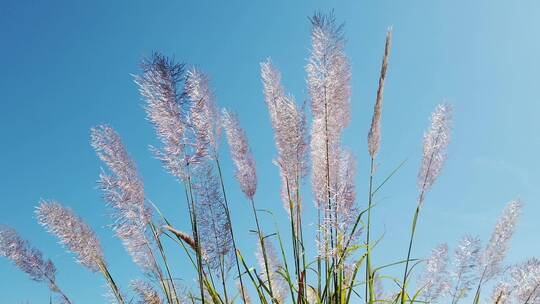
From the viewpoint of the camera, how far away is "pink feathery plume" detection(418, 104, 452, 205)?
273 cm

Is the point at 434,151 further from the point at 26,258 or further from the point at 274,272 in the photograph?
the point at 26,258

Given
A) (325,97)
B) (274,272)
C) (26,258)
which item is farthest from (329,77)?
(26,258)

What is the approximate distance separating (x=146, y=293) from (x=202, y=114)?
93 cm

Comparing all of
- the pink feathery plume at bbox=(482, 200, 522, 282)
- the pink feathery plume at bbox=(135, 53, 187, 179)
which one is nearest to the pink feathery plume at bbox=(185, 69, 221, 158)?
the pink feathery plume at bbox=(135, 53, 187, 179)

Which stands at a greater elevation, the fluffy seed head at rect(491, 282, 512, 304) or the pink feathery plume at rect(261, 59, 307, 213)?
the pink feathery plume at rect(261, 59, 307, 213)

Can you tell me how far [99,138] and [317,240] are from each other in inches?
49.1

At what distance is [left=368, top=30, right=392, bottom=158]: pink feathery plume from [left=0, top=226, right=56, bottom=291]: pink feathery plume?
1.97 metres

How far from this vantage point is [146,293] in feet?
8.34

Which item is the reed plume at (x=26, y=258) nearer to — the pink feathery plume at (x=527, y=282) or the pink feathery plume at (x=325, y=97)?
the pink feathery plume at (x=325, y=97)

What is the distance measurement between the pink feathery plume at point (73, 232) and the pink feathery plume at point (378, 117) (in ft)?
5.14

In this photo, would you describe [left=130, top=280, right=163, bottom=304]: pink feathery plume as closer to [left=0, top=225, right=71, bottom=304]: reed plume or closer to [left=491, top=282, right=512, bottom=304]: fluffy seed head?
[left=0, top=225, right=71, bottom=304]: reed plume

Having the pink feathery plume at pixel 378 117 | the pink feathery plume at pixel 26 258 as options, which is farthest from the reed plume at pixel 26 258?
the pink feathery plume at pixel 378 117

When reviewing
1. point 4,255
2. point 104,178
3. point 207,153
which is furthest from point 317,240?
point 4,255

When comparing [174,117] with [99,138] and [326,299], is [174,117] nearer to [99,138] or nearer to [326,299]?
[99,138]
